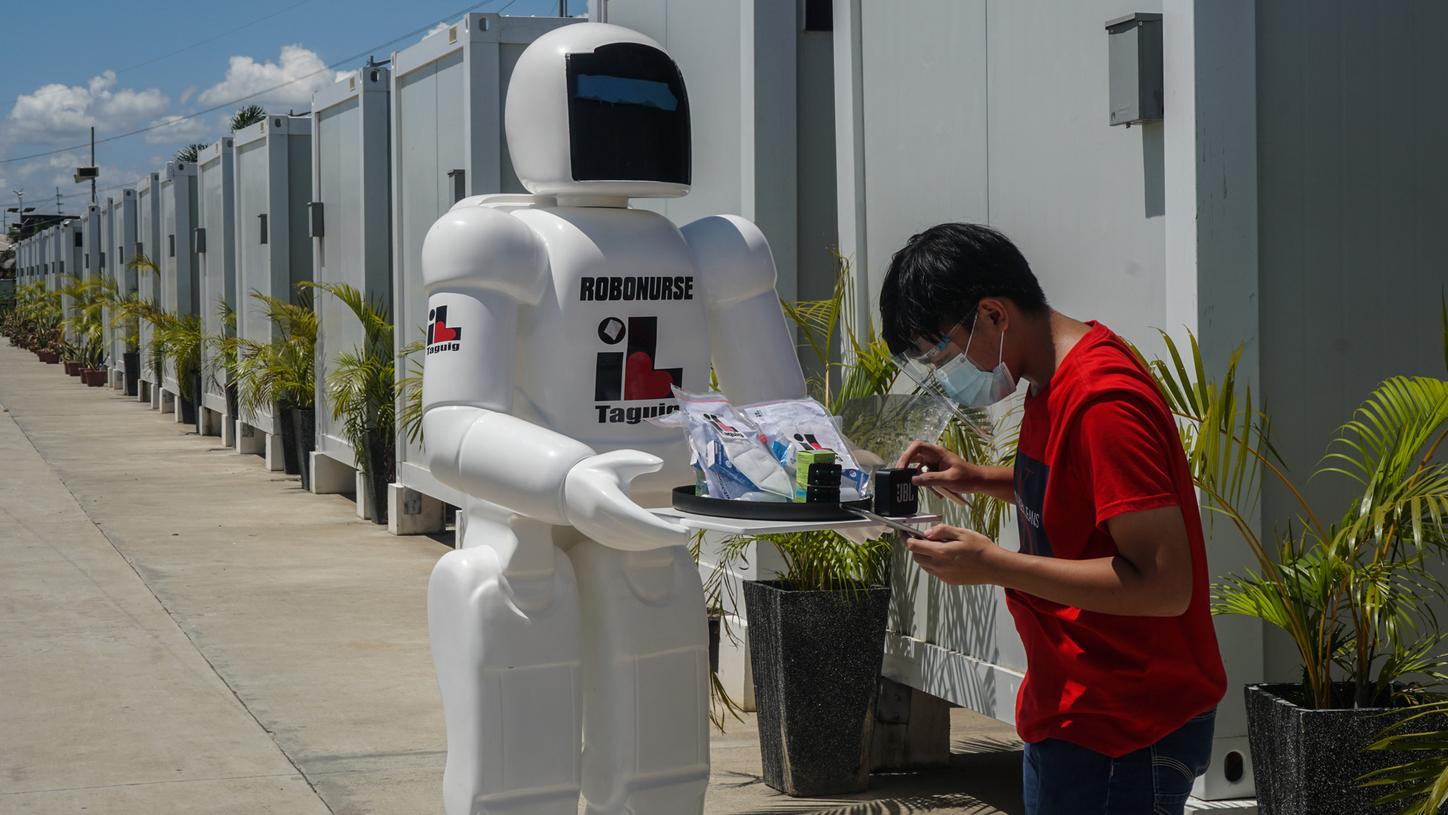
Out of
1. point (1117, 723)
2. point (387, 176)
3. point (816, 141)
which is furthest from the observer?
point (387, 176)

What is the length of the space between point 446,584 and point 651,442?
22.8 inches

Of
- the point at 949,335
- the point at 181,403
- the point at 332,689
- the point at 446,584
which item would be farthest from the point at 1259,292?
the point at 181,403

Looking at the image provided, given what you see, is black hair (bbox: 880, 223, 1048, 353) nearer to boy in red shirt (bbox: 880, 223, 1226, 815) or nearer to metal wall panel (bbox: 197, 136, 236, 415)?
boy in red shirt (bbox: 880, 223, 1226, 815)

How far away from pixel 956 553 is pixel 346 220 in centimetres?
1047

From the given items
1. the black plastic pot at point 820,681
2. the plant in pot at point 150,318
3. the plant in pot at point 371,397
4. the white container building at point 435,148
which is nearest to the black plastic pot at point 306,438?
the plant in pot at point 371,397

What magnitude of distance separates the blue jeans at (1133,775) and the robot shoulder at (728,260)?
1780 millimetres

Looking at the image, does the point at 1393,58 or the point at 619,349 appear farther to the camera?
the point at 1393,58

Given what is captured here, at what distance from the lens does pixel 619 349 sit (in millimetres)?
3707

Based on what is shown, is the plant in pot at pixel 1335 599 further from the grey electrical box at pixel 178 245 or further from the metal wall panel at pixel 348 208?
the grey electrical box at pixel 178 245

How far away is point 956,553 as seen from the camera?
91.7 inches

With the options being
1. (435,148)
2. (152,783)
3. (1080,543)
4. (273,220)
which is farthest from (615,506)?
(273,220)

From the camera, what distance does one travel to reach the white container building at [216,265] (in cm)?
1681

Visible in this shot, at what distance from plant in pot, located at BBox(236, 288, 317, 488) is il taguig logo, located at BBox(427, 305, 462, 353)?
964 cm

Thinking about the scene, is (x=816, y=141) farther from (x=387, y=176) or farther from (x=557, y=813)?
(x=387, y=176)
